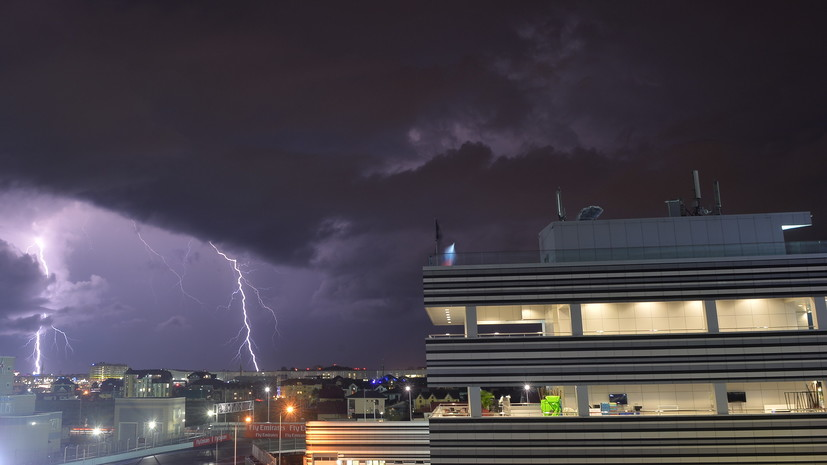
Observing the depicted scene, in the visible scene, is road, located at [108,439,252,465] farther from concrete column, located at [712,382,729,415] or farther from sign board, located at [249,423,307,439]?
concrete column, located at [712,382,729,415]

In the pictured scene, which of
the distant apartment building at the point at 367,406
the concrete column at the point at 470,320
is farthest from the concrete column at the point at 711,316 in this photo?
the distant apartment building at the point at 367,406

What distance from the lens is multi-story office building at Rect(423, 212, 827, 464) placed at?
33.1 metres

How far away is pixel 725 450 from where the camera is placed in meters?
32.8

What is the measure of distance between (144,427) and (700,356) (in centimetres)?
8886

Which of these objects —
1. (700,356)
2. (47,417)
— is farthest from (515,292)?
(47,417)

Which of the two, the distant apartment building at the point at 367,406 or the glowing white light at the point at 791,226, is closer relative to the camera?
the glowing white light at the point at 791,226

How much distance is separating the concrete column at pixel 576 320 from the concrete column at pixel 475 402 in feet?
21.8

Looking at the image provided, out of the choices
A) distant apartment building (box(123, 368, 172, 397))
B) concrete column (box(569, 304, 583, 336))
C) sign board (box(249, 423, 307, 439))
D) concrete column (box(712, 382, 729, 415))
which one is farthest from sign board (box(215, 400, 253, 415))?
concrete column (box(712, 382, 729, 415))

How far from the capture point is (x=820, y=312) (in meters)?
34.1

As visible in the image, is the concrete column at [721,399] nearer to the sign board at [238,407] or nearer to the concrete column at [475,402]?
the concrete column at [475,402]

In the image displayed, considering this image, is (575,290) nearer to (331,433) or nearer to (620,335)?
(620,335)

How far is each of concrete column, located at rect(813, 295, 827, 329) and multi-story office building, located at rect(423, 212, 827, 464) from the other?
0.07 metres

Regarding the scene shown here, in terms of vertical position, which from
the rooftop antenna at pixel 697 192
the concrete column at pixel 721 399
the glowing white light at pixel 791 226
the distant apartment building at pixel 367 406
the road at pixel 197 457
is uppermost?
the rooftop antenna at pixel 697 192

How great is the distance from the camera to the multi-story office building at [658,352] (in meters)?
33.1
